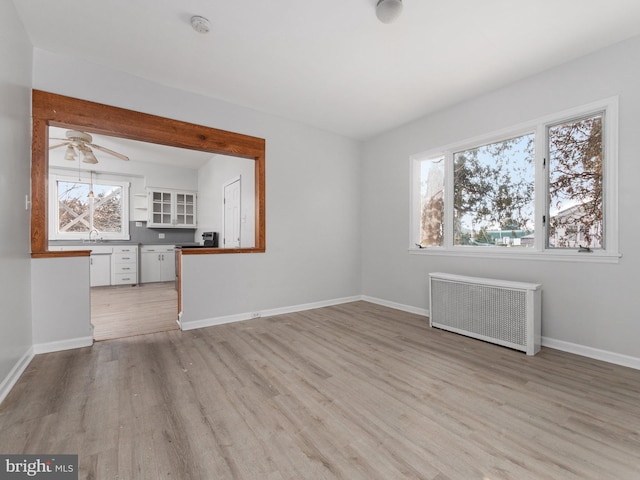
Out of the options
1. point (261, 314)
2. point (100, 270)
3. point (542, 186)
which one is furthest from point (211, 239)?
point (542, 186)

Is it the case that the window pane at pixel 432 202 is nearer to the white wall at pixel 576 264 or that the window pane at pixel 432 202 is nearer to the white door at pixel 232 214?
the white wall at pixel 576 264

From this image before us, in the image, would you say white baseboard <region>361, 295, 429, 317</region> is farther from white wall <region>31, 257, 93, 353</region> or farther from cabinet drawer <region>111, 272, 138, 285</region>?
cabinet drawer <region>111, 272, 138, 285</region>

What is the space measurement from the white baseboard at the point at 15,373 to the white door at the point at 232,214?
314cm

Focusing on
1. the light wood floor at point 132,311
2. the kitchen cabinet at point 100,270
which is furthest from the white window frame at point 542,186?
the kitchen cabinet at point 100,270

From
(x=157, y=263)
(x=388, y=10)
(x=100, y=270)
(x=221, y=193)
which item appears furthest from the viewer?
(x=157, y=263)

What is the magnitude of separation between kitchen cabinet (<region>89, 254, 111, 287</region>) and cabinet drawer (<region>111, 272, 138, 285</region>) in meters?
0.09

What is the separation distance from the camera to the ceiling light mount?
88.3 inches

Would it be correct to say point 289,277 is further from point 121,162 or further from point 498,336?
point 121,162

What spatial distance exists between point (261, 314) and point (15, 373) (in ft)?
7.66

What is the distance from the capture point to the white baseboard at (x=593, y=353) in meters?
2.40

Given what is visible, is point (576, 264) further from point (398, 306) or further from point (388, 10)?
point (388, 10)

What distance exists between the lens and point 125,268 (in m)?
6.40

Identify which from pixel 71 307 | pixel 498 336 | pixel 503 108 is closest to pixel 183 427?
pixel 71 307

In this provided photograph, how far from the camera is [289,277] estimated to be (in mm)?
4219
